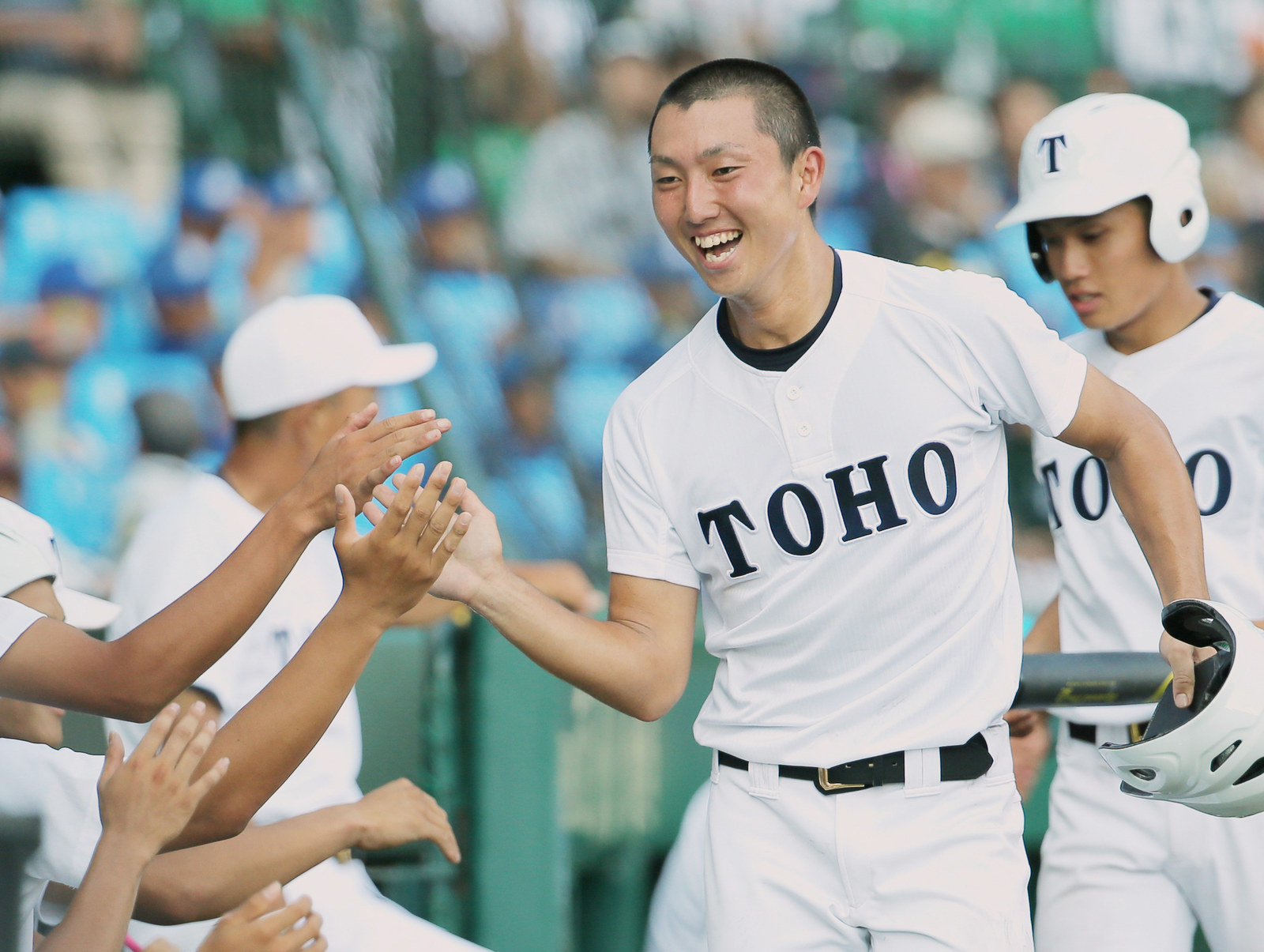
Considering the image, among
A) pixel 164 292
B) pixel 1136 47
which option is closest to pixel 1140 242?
pixel 164 292

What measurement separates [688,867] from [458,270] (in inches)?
147

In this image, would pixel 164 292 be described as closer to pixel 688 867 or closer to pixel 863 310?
pixel 688 867

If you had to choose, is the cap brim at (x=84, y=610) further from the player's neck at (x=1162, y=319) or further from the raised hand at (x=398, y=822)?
the player's neck at (x=1162, y=319)

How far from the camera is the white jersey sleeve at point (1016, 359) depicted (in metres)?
2.41

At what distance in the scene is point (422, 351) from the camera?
363 centimetres

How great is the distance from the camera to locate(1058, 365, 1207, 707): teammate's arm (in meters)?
2.45

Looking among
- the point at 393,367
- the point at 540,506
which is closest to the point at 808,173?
the point at 393,367

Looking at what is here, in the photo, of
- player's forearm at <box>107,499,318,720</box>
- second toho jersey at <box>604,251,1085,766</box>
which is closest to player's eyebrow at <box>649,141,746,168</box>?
second toho jersey at <box>604,251,1085,766</box>

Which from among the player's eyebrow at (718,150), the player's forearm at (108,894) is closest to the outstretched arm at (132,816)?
the player's forearm at (108,894)

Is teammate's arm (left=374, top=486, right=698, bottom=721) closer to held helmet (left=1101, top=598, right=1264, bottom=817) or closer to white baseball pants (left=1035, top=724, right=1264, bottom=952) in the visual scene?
held helmet (left=1101, top=598, right=1264, bottom=817)

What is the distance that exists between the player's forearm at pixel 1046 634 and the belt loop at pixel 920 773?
1005 millimetres

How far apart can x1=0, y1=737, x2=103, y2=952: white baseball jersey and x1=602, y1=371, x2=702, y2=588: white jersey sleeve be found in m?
Result: 0.99

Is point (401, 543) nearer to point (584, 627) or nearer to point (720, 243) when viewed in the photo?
point (584, 627)

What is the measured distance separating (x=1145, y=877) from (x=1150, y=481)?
3.07ft
